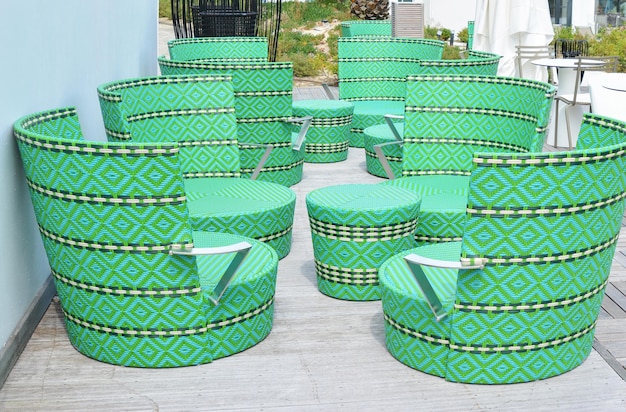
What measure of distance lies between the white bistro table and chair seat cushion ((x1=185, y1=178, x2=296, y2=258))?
399 cm

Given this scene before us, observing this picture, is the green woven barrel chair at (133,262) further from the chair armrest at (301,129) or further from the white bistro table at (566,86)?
the white bistro table at (566,86)

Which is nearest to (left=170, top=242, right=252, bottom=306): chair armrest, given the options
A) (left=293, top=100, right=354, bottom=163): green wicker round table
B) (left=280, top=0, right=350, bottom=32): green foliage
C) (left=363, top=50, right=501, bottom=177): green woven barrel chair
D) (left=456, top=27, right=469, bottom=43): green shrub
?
(left=363, top=50, right=501, bottom=177): green woven barrel chair

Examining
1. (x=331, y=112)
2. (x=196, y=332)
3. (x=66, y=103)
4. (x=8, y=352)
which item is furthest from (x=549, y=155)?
(x=331, y=112)

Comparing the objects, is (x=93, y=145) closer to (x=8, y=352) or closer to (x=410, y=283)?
(x=8, y=352)

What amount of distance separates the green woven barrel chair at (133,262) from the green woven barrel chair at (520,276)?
67 cm

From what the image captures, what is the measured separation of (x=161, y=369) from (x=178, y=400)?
31 centimetres

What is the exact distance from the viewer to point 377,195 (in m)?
4.76

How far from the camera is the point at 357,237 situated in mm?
4504

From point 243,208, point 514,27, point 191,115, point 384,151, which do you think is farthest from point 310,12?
point 243,208

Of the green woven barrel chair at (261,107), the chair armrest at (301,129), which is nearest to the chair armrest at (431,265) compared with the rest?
the green woven barrel chair at (261,107)

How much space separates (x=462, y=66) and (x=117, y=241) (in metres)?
4.15

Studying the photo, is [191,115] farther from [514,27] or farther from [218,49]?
[514,27]

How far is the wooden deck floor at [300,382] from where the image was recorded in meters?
3.45

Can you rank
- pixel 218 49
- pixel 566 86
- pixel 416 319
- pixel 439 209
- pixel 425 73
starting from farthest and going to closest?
pixel 566 86 < pixel 218 49 < pixel 425 73 < pixel 439 209 < pixel 416 319
